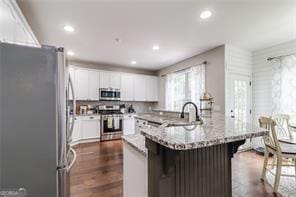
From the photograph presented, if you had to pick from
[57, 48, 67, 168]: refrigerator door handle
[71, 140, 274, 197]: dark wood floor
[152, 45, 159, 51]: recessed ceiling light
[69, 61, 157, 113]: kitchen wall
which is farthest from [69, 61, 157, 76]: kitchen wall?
[57, 48, 67, 168]: refrigerator door handle

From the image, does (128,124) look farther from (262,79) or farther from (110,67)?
(262,79)

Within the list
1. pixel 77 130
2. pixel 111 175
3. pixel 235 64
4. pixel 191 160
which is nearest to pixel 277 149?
pixel 191 160

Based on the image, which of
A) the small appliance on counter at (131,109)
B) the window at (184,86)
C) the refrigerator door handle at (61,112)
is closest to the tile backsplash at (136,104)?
the small appliance on counter at (131,109)

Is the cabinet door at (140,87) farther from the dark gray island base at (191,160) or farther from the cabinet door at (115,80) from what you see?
the dark gray island base at (191,160)

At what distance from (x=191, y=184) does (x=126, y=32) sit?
113 inches

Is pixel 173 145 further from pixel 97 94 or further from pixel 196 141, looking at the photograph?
pixel 97 94

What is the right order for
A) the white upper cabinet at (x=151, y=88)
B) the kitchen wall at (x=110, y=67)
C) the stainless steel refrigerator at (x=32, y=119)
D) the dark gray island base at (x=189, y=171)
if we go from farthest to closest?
the white upper cabinet at (x=151, y=88), the kitchen wall at (x=110, y=67), the stainless steel refrigerator at (x=32, y=119), the dark gray island base at (x=189, y=171)

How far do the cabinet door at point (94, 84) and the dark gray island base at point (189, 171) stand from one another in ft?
15.2

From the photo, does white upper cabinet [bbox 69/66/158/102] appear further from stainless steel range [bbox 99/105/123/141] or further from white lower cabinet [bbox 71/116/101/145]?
white lower cabinet [bbox 71/116/101/145]

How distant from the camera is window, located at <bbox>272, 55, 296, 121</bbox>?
11.8 ft

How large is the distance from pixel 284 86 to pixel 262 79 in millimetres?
555

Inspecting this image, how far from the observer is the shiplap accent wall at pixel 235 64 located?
12.9 feet

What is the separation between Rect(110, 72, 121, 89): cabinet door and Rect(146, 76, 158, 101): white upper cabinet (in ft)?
4.01

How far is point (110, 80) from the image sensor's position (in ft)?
19.0
